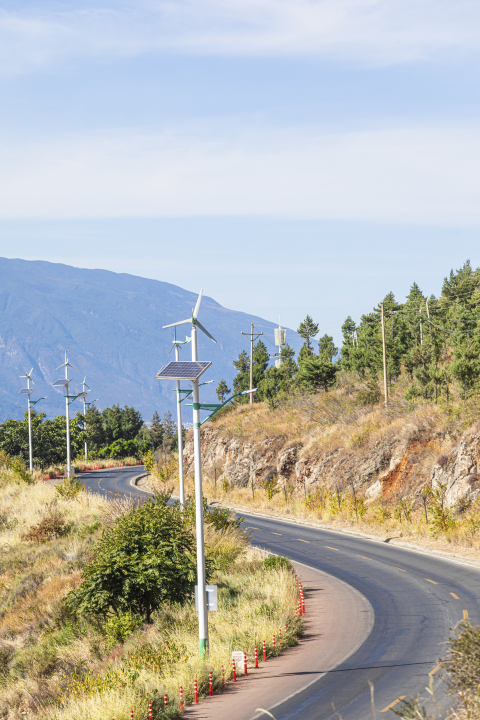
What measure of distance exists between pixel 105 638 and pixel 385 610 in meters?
9.46

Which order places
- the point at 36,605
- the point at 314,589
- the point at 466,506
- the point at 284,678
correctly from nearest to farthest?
the point at 284,678 < the point at 314,589 < the point at 36,605 < the point at 466,506

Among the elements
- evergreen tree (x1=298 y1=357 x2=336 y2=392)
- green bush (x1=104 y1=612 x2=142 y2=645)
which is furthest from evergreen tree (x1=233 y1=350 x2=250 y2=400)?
green bush (x1=104 y1=612 x2=142 y2=645)

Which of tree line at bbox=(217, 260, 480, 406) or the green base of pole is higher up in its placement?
tree line at bbox=(217, 260, 480, 406)

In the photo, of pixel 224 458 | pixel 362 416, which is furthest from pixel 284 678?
pixel 224 458

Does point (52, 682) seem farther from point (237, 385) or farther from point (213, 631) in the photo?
point (237, 385)

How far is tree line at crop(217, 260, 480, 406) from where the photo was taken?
47656 mm

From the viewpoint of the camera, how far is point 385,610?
2294 centimetres

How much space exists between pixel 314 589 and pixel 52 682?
10399 millimetres

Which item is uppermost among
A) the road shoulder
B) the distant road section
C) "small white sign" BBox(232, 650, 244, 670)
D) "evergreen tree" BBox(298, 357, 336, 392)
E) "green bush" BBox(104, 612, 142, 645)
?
"evergreen tree" BBox(298, 357, 336, 392)

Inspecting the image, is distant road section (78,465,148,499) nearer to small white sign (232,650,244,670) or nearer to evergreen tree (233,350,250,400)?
evergreen tree (233,350,250,400)

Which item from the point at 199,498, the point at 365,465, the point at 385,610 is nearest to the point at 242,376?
the point at 365,465

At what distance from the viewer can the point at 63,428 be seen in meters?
84.6

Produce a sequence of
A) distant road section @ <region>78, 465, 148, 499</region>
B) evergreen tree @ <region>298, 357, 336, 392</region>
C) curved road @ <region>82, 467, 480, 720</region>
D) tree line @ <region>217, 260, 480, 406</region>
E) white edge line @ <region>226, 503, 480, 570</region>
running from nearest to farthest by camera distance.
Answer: curved road @ <region>82, 467, 480, 720</region> < white edge line @ <region>226, 503, 480, 570</region> < tree line @ <region>217, 260, 480, 406</region> < distant road section @ <region>78, 465, 148, 499</region> < evergreen tree @ <region>298, 357, 336, 392</region>

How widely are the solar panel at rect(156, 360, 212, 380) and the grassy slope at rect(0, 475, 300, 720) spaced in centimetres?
702
